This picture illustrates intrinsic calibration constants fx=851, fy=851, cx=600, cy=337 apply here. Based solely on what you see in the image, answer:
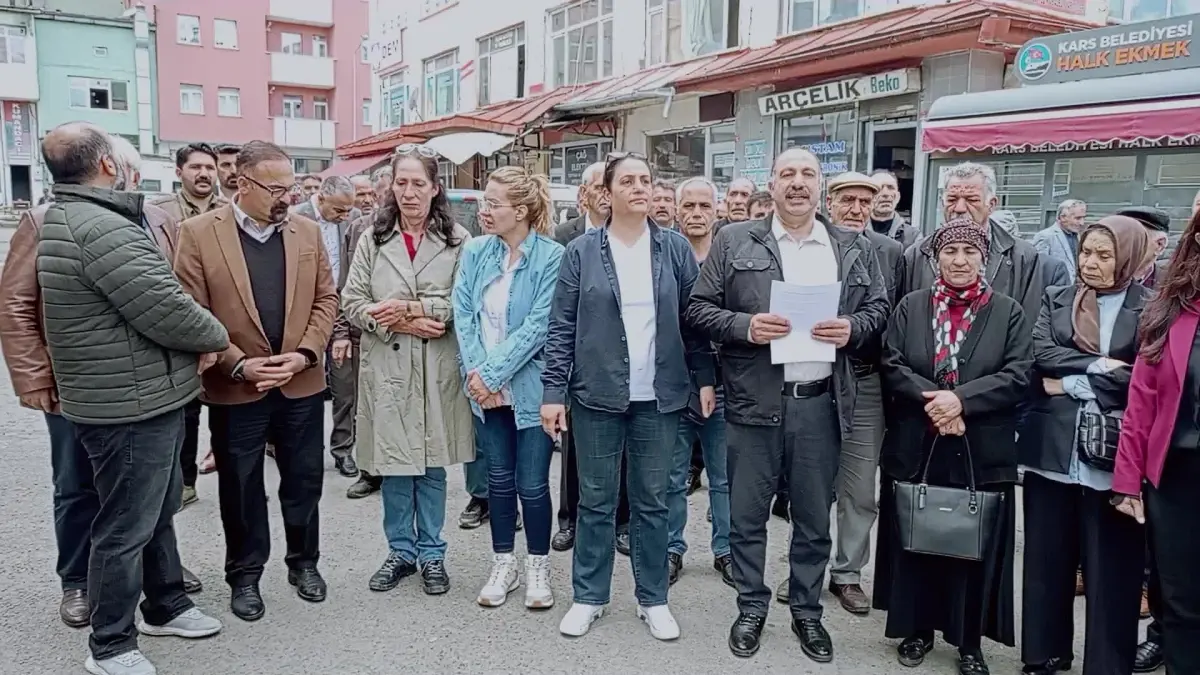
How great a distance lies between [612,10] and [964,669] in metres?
15.0

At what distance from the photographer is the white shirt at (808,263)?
339cm

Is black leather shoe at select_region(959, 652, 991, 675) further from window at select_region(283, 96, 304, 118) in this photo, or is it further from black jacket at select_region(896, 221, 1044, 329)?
window at select_region(283, 96, 304, 118)

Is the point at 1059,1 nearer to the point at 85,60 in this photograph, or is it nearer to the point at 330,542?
the point at 330,542

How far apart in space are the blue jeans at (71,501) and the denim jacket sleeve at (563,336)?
6.27ft

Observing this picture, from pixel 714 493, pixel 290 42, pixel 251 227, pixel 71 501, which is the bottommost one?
pixel 714 493

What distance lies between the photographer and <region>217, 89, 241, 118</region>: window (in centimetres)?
3625

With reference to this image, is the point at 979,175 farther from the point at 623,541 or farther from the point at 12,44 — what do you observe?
the point at 12,44

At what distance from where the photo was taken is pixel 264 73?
37000mm

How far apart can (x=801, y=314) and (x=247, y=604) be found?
2665 mm

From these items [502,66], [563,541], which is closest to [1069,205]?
[563,541]

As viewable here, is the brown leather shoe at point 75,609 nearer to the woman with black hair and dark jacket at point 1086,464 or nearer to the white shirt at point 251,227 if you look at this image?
the white shirt at point 251,227

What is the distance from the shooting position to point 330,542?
4.60 meters

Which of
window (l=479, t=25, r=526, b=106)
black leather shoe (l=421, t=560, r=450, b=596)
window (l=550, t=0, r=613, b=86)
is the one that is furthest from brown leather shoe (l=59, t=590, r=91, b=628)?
window (l=479, t=25, r=526, b=106)

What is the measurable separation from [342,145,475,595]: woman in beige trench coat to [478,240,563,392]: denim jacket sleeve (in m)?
0.34
